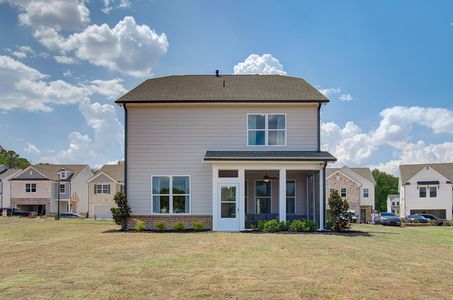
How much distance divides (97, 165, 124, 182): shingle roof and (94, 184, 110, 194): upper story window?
162cm

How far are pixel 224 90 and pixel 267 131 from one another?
3277mm

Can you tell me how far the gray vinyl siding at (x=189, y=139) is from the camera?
2188 cm

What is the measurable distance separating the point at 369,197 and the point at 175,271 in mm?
57176

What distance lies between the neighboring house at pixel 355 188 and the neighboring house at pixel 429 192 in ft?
18.7

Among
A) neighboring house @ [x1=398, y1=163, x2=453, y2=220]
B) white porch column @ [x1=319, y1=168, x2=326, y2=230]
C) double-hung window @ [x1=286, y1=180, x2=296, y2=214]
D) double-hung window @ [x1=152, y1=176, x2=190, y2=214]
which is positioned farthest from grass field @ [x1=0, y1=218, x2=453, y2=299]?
neighboring house @ [x1=398, y1=163, x2=453, y2=220]

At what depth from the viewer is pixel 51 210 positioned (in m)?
60.4

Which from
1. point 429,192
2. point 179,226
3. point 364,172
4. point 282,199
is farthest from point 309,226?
point 364,172

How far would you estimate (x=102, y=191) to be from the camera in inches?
2335

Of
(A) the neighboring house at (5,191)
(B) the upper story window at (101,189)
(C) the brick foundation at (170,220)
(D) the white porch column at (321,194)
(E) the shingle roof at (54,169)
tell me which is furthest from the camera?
(A) the neighboring house at (5,191)

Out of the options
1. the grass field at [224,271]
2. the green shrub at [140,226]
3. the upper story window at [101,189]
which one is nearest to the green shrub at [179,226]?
the green shrub at [140,226]

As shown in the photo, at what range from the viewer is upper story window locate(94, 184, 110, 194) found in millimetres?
59156

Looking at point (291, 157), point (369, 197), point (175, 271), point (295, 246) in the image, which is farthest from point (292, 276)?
point (369, 197)

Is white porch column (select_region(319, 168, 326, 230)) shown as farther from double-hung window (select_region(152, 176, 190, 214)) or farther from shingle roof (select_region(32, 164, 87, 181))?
shingle roof (select_region(32, 164, 87, 181))

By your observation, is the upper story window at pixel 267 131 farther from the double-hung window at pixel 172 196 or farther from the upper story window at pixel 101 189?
the upper story window at pixel 101 189
